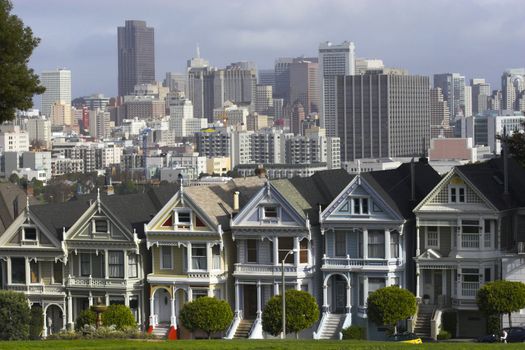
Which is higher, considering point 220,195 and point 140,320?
point 220,195

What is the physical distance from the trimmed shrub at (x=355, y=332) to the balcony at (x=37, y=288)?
8.07 metres

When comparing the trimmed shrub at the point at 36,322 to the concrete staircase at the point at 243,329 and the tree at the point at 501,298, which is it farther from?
the tree at the point at 501,298

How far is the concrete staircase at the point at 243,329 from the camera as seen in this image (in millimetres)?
45500

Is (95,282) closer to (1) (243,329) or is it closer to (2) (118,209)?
(2) (118,209)

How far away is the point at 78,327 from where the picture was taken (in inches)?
1789

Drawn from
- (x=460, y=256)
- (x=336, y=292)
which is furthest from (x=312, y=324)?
(x=460, y=256)

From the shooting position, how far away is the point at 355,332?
44500 mm

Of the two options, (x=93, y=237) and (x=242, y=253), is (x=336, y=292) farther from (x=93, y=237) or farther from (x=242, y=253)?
(x=93, y=237)

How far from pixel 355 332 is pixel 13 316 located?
860 centimetres

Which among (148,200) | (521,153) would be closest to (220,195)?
(148,200)

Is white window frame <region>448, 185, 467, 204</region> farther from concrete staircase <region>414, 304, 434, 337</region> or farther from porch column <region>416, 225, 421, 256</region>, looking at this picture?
concrete staircase <region>414, 304, 434, 337</region>

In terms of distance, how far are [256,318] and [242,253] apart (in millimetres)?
1704

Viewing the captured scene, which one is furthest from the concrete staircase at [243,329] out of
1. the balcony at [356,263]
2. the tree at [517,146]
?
the tree at [517,146]

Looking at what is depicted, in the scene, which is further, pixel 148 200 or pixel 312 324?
pixel 148 200
